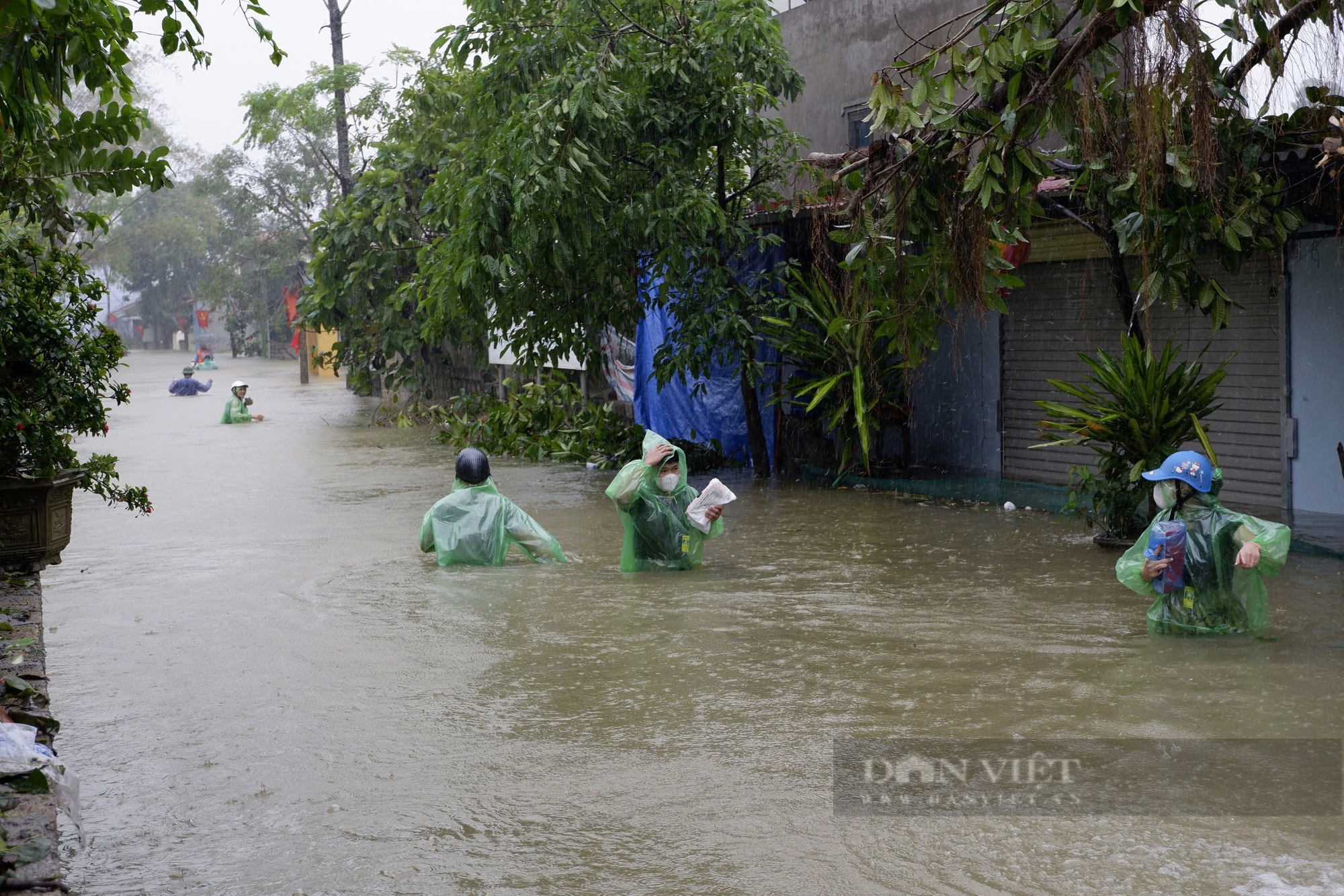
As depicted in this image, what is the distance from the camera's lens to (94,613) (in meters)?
8.79

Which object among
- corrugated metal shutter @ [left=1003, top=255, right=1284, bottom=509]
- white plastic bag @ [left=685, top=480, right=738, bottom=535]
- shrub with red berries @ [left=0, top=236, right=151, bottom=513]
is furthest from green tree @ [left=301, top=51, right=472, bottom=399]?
shrub with red berries @ [left=0, top=236, right=151, bottom=513]

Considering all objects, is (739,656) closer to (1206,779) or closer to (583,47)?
(1206,779)

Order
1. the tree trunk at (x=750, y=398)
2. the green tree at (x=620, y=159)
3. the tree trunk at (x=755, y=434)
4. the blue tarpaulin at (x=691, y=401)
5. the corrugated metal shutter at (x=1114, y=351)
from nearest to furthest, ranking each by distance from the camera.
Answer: the corrugated metal shutter at (x=1114, y=351) → the green tree at (x=620, y=159) → the tree trunk at (x=750, y=398) → the tree trunk at (x=755, y=434) → the blue tarpaulin at (x=691, y=401)

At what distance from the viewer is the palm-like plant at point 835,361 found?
12391mm

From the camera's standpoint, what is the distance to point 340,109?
2405 cm

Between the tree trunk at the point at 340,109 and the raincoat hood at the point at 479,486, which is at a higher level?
the tree trunk at the point at 340,109

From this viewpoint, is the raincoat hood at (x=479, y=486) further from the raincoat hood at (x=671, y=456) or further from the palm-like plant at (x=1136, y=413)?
the palm-like plant at (x=1136, y=413)

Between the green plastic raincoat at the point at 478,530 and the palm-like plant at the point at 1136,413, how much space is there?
12.4 feet

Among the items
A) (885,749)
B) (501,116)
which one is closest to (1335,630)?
(885,749)

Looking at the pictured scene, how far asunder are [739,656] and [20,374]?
13.3 feet

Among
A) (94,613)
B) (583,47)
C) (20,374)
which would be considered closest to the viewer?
(20,374)

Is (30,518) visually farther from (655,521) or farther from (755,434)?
(755,434)

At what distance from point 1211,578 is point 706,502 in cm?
320
